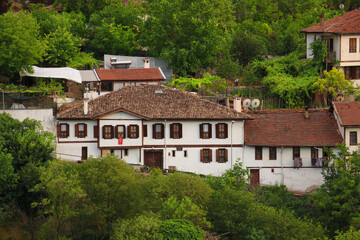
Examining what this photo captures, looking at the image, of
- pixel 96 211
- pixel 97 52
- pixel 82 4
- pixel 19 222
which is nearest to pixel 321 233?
pixel 96 211

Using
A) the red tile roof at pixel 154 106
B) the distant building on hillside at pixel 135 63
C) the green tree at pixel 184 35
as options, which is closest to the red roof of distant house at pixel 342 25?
the green tree at pixel 184 35

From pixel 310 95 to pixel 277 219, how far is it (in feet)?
82.1

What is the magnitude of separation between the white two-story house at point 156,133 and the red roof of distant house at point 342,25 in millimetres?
14049

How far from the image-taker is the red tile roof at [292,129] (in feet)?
258

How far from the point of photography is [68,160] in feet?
255

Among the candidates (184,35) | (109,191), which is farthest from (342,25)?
(109,191)

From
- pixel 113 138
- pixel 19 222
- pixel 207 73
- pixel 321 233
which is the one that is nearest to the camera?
pixel 321 233

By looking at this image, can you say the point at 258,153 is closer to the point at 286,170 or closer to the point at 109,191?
the point at 286,170

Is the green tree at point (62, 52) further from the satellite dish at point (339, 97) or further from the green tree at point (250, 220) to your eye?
the green tree at point (250, 220)

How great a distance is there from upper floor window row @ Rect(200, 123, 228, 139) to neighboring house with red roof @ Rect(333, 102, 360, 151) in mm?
9263

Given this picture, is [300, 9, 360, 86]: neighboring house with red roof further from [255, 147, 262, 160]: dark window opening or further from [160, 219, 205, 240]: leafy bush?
[160, 219, 205, 240]: leafy bush

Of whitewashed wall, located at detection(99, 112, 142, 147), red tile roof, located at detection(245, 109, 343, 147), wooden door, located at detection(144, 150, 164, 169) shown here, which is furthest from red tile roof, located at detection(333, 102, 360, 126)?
whitewashed wall, located at detection(99, 112, 142, 147)

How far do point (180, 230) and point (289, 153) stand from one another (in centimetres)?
2098

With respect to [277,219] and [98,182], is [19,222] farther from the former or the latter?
[277,219]
